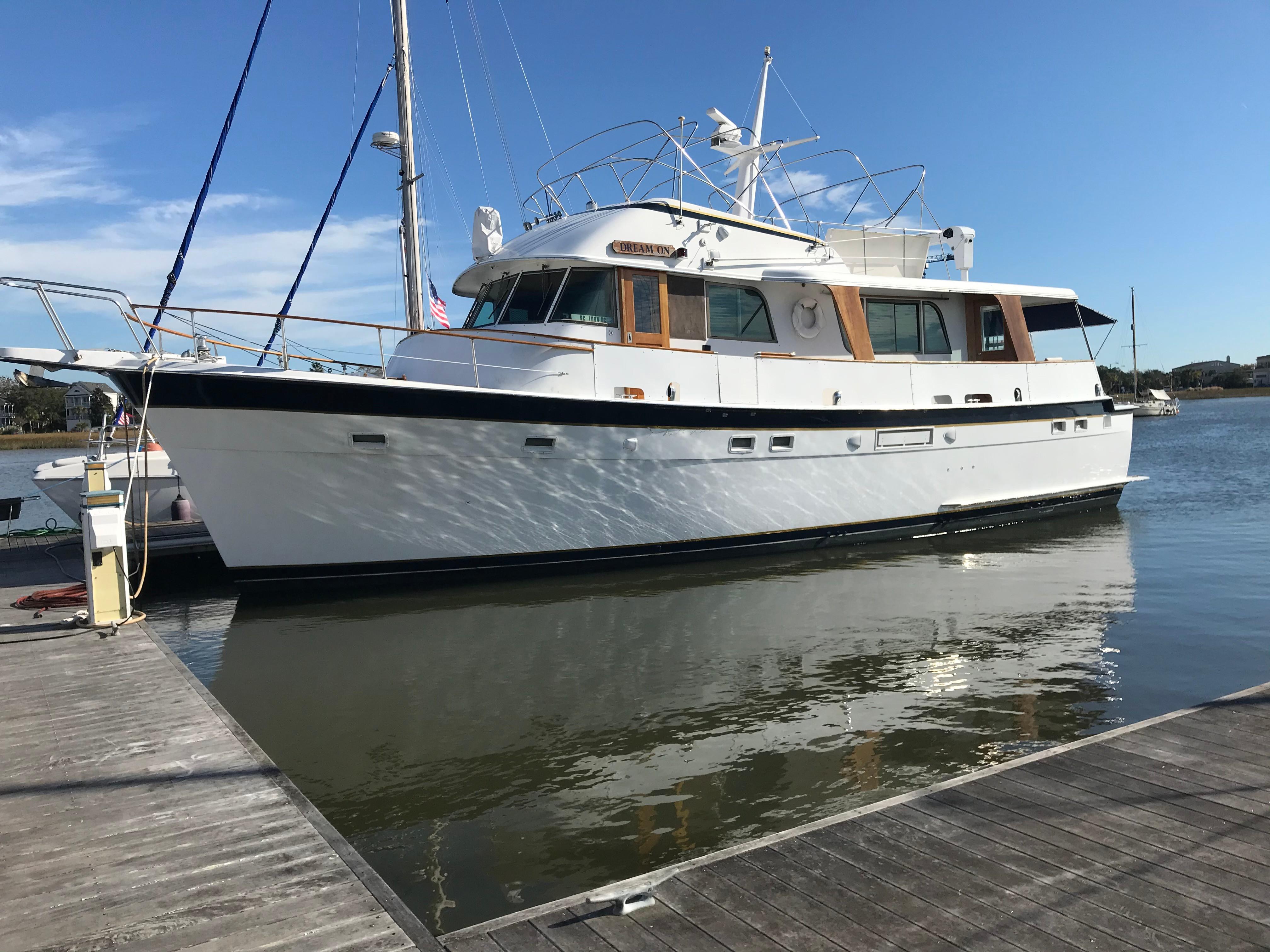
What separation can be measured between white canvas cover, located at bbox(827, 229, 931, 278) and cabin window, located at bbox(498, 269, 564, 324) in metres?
5.08

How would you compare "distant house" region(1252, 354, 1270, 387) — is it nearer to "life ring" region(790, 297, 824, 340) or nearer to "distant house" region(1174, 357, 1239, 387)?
"distant house" region(1174, 357, 1239, 387)

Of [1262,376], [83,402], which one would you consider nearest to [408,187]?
[83,402]

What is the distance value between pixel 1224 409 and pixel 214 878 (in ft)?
301

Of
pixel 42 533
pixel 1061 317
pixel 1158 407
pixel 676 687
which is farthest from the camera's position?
pixel 1158 407

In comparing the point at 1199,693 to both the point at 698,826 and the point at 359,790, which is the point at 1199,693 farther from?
the point at 359,790

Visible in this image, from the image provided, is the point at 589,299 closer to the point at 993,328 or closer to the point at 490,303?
the point at 490,303

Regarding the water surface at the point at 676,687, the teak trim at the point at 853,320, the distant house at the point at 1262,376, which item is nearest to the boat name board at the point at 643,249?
the teak trim at the point at 853,320

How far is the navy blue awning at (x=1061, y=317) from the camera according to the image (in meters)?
13.9

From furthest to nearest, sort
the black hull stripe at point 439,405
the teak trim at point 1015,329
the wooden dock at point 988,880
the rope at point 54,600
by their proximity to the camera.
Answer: the teak trim at point 1015,329 → the black hull stripe at point 439,405 → the rope at point 54,600 → the wooden dock at point 988,880

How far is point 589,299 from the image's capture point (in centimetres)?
941

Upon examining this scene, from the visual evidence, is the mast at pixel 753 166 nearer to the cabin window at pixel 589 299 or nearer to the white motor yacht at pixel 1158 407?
the cabin window at pixel 589 299

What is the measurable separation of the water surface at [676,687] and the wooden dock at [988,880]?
81 centimetres

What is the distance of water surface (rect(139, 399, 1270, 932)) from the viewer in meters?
4.00

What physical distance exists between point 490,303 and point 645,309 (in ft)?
6.59
